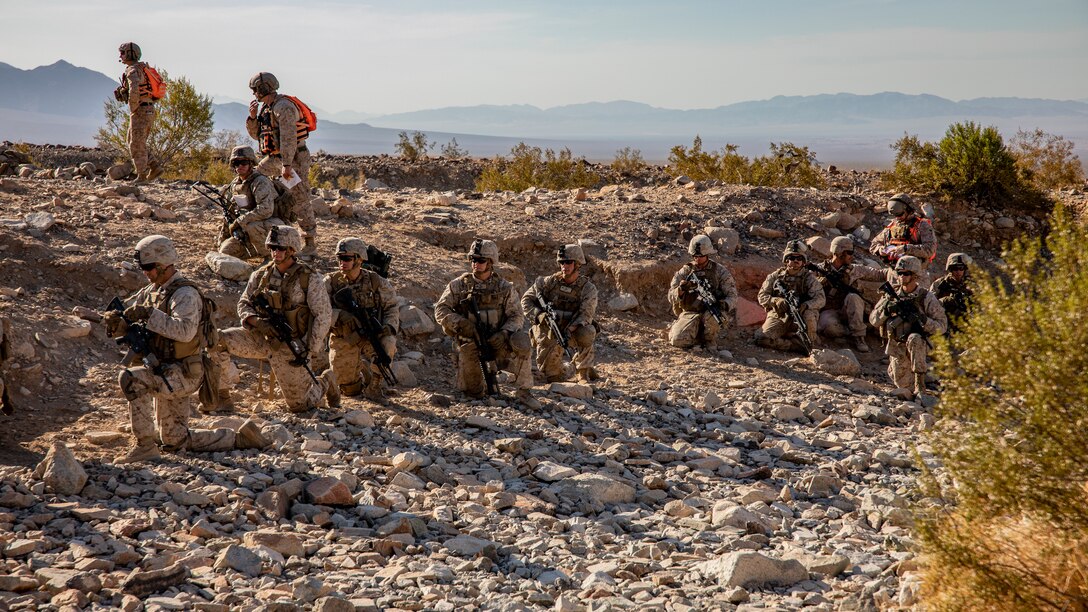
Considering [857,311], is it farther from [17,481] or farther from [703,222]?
[17,481]

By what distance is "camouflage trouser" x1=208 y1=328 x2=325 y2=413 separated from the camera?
24.8 ft

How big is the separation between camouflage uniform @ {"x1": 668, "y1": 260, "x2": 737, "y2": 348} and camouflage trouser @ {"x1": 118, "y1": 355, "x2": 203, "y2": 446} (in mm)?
6055

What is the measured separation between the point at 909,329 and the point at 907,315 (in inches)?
6.1

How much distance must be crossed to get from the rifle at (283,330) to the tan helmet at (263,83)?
10.9 feet

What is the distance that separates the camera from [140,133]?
1246 cm

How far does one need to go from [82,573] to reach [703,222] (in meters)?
10.6

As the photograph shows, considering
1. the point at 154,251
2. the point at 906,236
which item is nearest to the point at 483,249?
the point at 154,251

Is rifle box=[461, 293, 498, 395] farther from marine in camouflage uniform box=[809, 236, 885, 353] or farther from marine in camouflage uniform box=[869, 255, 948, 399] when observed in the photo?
marine in camouflage uniform box=[809, 236, 885, 353]

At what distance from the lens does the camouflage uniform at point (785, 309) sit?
35.7 ft

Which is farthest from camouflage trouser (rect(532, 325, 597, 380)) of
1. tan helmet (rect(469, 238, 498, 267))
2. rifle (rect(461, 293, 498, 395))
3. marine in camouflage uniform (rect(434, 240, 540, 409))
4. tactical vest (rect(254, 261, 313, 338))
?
tactical vest (rect(254, 261, 313, 338))

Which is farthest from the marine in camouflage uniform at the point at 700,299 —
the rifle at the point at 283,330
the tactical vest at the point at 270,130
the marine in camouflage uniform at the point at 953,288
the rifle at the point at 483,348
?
the rifle at the point at 283,330

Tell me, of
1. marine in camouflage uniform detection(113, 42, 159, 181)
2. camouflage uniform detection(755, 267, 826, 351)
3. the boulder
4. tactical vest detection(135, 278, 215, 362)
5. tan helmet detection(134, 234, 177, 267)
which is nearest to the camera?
the boulder

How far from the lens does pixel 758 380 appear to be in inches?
392

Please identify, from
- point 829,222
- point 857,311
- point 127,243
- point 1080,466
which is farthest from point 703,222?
point 1080,466
